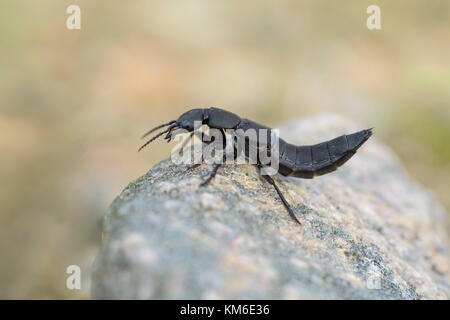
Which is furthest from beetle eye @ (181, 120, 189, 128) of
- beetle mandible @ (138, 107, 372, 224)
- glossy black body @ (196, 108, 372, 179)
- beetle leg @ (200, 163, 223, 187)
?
beetle leg @ (200, 163, 223, 187)

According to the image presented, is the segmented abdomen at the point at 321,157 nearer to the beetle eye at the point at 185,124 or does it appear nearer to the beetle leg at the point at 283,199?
the beetle leg at the point at 283,199

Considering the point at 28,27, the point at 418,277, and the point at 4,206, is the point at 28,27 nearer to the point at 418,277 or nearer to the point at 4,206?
the point at 4,206

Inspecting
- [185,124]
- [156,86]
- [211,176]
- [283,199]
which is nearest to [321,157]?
[283,199]

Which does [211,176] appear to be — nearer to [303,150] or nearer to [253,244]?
[253,244]
